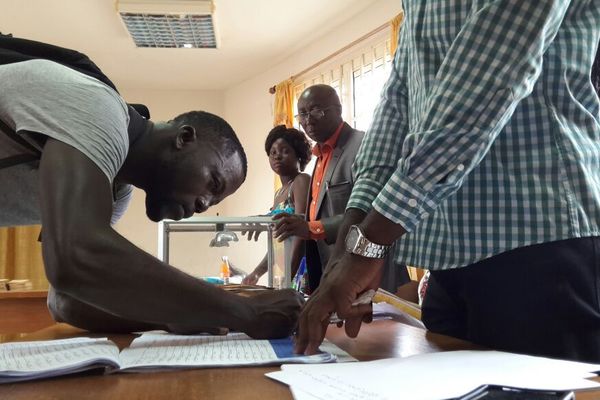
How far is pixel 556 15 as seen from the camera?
2.38ft

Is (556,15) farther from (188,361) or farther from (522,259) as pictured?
(188,361)

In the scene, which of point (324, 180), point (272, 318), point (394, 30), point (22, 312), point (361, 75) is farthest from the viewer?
point (361, 75)

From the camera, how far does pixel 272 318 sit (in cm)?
94

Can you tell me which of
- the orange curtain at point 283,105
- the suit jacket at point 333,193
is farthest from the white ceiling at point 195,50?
the suit jacket at point 333,193

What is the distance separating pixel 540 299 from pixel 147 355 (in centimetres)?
55

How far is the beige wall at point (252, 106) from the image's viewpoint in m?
4.61

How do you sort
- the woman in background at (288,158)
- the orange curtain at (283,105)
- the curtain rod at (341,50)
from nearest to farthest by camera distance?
the woman in background at (288,158)
the curtain rod at (341,50)
the orange curtain at (283,105)

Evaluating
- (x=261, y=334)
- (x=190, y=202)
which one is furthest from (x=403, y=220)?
(x=190, y=202)

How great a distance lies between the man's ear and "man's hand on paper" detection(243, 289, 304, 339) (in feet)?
1.56

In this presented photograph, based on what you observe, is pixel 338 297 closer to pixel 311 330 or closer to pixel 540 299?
pixel 311 330

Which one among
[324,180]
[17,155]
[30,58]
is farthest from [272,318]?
[324,180]

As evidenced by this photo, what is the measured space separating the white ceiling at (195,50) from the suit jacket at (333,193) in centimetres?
230

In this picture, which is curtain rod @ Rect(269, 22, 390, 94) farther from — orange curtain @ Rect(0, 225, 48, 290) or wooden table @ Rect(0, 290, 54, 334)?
wooden table @ Rect(0, 290, 54, 334)

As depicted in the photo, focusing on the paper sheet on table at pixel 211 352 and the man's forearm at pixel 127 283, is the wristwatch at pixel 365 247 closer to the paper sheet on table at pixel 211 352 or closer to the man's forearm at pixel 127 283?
the paper sheet on table at pixel 211 352
